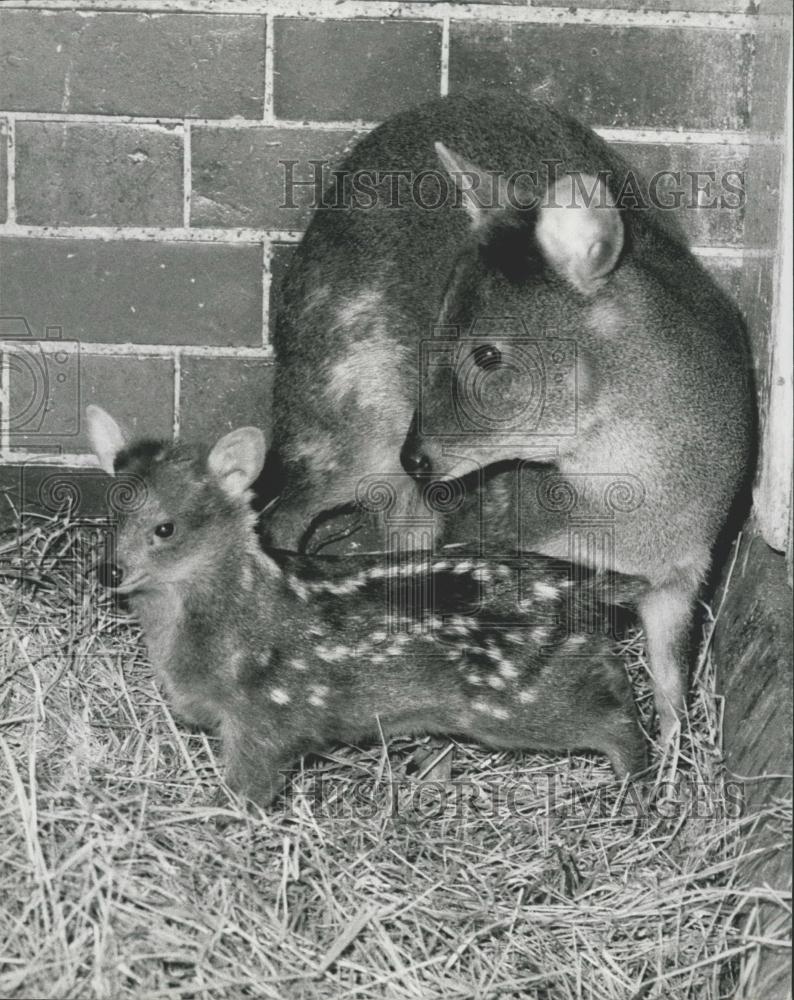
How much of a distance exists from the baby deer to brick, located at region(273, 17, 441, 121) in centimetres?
123

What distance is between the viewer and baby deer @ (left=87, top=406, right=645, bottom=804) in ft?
14.3

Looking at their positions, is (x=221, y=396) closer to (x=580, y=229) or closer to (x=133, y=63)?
(x=133, y=63)

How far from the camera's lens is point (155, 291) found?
5.16m

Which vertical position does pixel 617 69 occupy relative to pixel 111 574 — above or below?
above

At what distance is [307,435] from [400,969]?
1.69 m

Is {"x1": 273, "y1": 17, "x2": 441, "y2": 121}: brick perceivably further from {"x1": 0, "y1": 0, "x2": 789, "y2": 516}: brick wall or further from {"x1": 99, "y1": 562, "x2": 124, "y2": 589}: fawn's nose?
{"x1": 99, "y1": 562, "x2": 124, "y2": 589}: fawn's nose

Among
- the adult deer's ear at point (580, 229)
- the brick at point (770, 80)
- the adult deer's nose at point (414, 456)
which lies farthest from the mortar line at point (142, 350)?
the brick at point (770, 80)

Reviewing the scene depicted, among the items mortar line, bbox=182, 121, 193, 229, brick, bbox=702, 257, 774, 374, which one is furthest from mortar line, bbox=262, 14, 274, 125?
brick, bbox=702, 257, 774, 374

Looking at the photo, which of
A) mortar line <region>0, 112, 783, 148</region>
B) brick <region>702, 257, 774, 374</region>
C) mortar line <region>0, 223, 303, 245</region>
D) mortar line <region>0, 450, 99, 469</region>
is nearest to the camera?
brick <region>702, 257, 774, 374</region>

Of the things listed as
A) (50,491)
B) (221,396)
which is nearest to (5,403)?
(50,491)

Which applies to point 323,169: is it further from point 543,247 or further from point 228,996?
point 228,996

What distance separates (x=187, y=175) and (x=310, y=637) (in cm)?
160

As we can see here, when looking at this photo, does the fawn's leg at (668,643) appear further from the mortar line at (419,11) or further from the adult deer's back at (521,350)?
the mortar line at (419,11)

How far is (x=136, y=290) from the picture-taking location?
16.9 feet
